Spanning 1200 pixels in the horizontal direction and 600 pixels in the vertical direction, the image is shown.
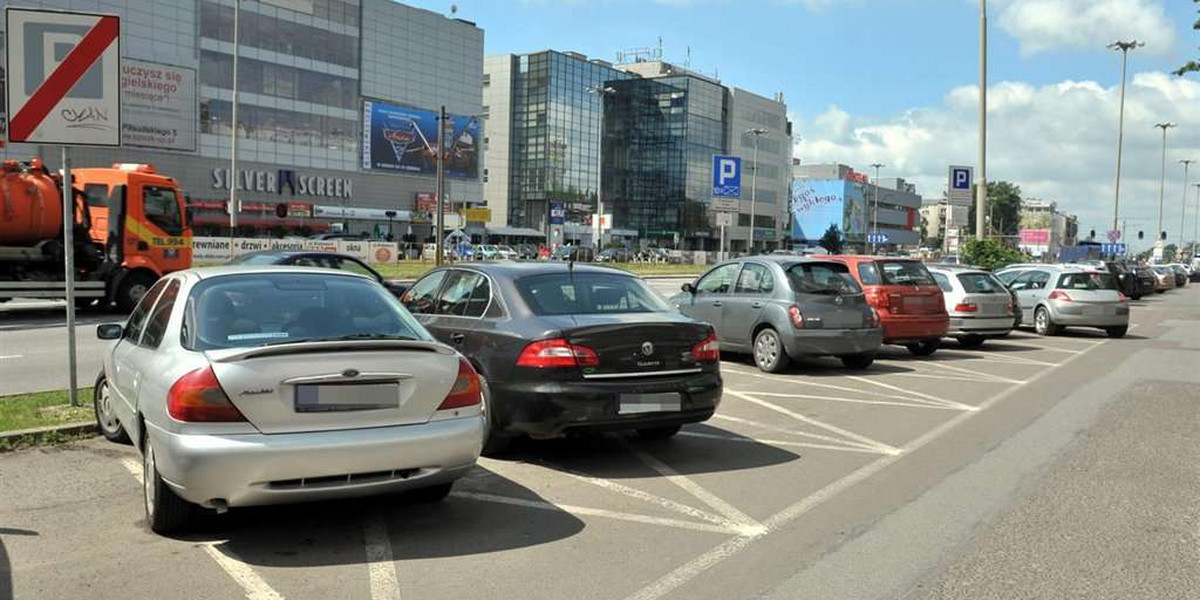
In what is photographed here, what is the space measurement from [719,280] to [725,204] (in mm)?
17005

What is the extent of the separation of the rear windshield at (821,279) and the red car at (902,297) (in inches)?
62.0

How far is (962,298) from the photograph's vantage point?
52.0ft

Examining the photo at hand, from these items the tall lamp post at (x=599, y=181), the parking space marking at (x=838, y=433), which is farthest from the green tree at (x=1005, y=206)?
the parking space marking at (x=838, y=433)

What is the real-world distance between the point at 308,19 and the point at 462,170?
1833 centimetres

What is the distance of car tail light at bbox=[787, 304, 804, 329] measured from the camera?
38.1 feet

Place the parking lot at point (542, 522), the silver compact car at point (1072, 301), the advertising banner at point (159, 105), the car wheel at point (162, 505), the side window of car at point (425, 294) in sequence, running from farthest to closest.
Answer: the advertising banner at point (159, 105)
the silver compact car at point (1072, 301)
the side window of car at point (425, 294)
the car wheel at point (162, 505)
the parking lot at point (542, 522)

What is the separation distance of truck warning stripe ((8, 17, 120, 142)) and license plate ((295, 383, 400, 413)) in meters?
4.68

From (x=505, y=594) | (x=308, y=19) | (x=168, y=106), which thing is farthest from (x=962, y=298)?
(x=308, y=19)

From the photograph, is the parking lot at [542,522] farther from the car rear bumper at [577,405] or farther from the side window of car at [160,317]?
the side window of car at [160,317]

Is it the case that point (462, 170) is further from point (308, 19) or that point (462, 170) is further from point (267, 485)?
point (267, 485)

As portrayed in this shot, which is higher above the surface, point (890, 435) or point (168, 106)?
point (168, 106)

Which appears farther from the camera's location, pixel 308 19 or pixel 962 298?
pixel 308 19

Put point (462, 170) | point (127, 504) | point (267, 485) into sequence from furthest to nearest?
point (462, 170)
point (127, 504)
point (267, 485)

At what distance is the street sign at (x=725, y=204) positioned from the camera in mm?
29406
